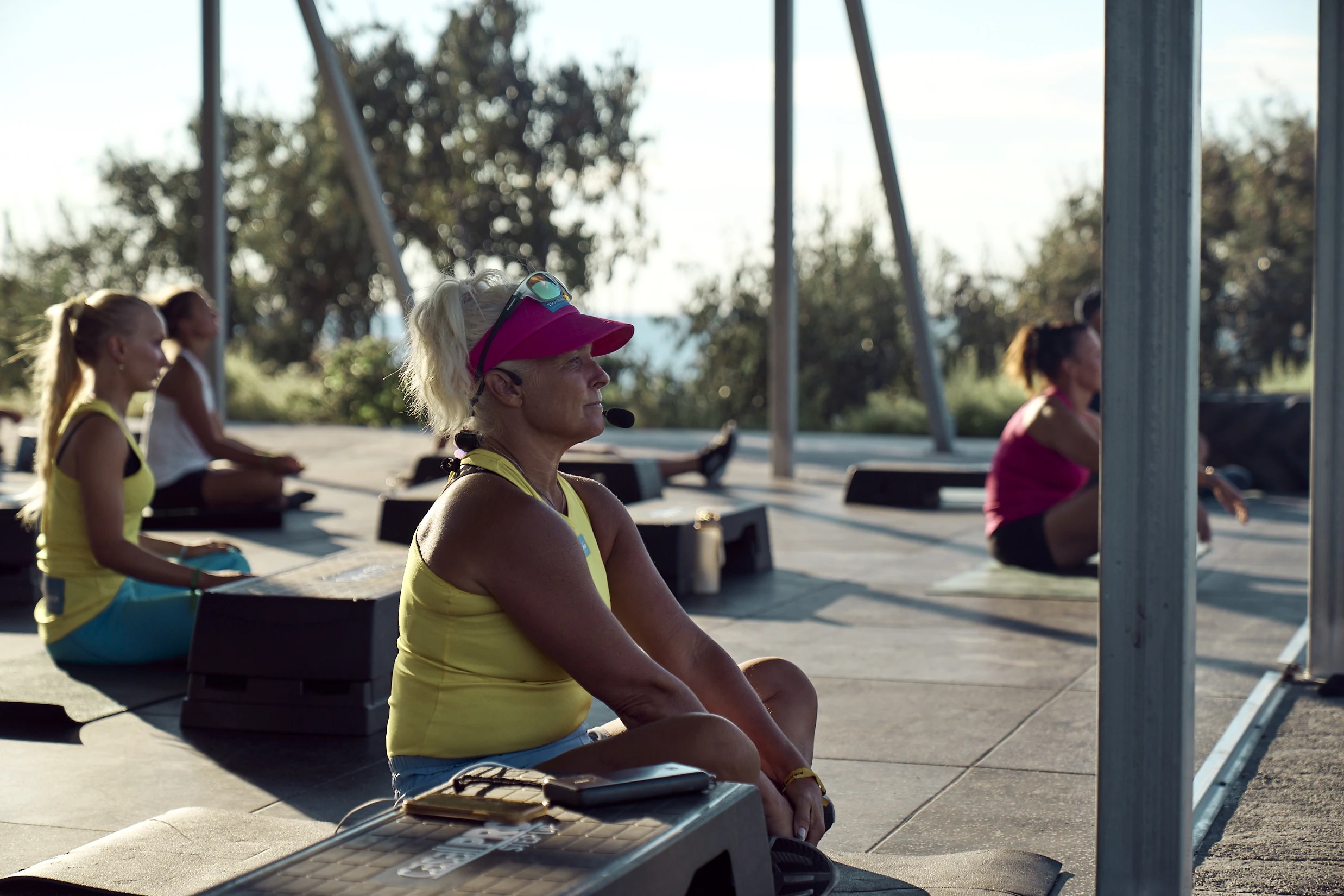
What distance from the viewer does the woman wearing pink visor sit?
7.89 feet

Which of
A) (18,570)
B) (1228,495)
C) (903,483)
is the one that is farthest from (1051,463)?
(18,570)

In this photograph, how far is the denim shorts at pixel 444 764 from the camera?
2.48m

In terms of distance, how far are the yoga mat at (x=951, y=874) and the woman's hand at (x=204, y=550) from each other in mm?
2606

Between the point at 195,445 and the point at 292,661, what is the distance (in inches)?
158

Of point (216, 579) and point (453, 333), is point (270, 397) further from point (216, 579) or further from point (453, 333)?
point (453, 333)

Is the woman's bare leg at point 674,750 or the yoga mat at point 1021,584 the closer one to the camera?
the woman's bare leg at point 674,750

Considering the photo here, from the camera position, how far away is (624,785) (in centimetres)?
210

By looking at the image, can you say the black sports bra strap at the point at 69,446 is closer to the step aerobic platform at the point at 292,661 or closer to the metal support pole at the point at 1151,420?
the step aerobic platform at the point at 292,661

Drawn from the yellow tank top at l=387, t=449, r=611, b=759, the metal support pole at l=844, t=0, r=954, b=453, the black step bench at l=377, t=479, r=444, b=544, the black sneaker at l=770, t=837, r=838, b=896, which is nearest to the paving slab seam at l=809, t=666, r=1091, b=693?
the black sneaker at l=770, t=837, r=838, b=896

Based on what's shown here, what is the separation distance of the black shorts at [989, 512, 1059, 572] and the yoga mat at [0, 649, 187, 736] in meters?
3.78

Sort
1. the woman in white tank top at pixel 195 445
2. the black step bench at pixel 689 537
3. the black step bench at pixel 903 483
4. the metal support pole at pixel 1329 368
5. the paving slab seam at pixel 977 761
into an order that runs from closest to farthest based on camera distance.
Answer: the paving slab seam at pixel 977 761 → the metal support pole at pixel 1329 368 → the black step bench at pixel 689 537 → the woman in white tank top at pixel 195 445 → the black step bench at pixel 903 483

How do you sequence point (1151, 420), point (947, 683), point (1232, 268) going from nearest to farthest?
1. point (1151, 420)
2. point (947, 683)
3. point (1232, 268)

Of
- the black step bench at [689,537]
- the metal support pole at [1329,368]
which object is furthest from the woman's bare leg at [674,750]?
the black step bench at [689,537]

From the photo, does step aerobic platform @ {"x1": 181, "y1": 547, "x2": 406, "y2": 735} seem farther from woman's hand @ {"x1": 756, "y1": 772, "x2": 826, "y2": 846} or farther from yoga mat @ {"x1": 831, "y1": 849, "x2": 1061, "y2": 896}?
woman's hand @ {"x1": 756, "y1": 772, "x2": 826, "y2": 846}
